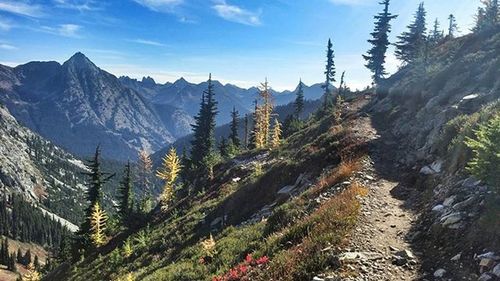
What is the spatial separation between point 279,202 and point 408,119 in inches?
554

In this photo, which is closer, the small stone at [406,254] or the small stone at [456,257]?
the small stone at [456,257]

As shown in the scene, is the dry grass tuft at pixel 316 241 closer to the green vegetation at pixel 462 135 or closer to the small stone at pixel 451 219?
the small stone at pixel 451 219

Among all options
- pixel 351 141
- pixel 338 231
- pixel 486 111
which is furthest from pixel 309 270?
pixel 351 141

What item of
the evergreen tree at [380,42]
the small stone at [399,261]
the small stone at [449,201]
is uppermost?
the evergreen tree at [380,42]

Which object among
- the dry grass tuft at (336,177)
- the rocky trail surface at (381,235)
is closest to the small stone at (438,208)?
the rocky trail surface at (381,235)

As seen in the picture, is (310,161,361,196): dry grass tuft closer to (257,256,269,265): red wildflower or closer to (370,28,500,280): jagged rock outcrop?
(370,28,500,280): jagged rock outcrop

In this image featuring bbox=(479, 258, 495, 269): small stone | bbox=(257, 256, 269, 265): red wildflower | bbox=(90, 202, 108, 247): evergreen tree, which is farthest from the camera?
bbox=(90, 202, 108, 247): evergreen tree

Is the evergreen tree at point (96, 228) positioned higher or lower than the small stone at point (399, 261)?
lower

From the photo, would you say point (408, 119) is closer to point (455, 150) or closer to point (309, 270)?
point (455, 150)

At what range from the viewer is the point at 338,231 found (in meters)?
13.4

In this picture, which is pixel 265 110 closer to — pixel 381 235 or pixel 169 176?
pixel 169 176

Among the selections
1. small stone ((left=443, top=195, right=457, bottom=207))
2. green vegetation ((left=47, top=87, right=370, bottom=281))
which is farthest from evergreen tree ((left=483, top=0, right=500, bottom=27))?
small stone ((left=443, top=195, right=457, bottom=207))

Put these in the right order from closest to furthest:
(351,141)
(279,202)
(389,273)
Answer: (389,273)
(279,202)
(351,141)

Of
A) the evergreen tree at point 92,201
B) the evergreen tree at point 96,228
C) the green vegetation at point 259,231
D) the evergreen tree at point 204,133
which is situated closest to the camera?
the green vegetation at point 259,231
